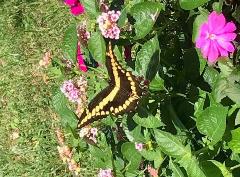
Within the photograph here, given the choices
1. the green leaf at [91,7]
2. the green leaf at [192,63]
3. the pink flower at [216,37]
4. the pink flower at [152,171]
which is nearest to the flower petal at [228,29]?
the pink flower at [216,37]

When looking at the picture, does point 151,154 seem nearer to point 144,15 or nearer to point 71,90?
point 71,90

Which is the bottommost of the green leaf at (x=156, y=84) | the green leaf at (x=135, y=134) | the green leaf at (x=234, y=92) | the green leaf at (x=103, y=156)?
the green leaf at (x=103, y=156)

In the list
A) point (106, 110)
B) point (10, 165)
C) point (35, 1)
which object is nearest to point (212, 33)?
point (106, 110)

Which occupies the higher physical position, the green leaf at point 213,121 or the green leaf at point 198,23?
the green leaf at point 198,23

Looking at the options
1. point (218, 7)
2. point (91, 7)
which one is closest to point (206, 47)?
point (218, 7)

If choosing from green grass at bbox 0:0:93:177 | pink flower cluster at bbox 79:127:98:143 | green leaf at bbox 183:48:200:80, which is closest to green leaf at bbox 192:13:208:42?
green leaf at bbox 183:48:200:80

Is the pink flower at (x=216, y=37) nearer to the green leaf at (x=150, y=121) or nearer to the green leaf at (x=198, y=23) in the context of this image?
the green leaf at (x=198, y=23)
